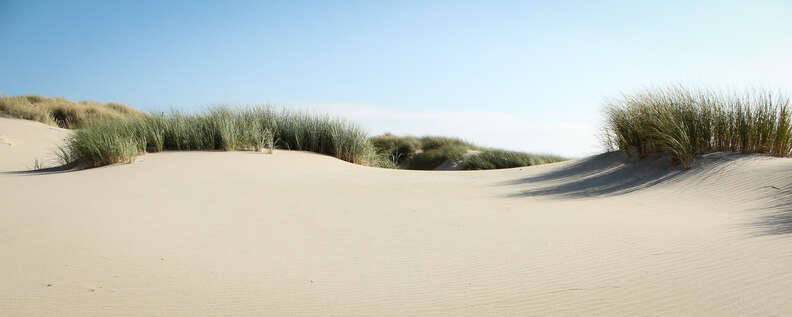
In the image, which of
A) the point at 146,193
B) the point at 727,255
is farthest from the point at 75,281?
the point at 727,255

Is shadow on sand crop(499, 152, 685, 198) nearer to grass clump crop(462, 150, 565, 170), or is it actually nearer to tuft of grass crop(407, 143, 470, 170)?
grass clump crop(462, 150, 565, 170)

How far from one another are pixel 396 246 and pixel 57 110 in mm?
20643

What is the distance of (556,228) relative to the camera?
13.1 ft

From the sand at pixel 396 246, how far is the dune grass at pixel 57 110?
1198cm

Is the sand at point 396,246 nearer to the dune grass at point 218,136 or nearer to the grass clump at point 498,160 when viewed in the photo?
the dune grass at point 218,136

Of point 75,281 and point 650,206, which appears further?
point 650,206

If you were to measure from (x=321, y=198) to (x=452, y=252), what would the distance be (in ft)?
8.40

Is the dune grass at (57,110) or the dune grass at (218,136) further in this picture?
the dune grass at (57,110)

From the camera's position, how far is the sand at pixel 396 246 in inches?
97.1

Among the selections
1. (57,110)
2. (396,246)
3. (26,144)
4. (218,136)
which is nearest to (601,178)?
(396,246)

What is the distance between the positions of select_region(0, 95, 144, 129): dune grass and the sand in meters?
12.0

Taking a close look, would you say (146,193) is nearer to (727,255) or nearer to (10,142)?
(727,255)

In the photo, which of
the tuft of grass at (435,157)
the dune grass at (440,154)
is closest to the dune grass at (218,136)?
the dune grass at (440,154)

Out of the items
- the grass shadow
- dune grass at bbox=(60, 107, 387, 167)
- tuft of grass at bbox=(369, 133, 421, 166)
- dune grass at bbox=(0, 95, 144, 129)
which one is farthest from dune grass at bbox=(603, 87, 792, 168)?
dune grass at bbox=(0, 95, 144, 129)
